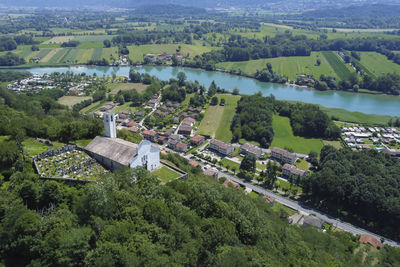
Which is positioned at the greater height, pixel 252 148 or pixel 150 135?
pixel 252 148

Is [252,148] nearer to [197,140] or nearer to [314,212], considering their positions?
[197,140]

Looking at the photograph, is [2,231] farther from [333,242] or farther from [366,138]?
[366,138]

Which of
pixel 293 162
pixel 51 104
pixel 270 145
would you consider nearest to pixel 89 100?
pixel 51 104

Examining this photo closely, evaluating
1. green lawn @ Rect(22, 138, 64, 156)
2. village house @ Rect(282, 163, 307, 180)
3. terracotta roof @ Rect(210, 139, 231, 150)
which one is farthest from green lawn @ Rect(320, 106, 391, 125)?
green lawn @ Rect(22, 138, 64, 156)

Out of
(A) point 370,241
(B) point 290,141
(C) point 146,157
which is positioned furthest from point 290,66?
(C) point 146,157

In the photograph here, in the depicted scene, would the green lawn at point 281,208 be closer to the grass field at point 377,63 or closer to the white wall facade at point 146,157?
the white wall facade at point 146,157

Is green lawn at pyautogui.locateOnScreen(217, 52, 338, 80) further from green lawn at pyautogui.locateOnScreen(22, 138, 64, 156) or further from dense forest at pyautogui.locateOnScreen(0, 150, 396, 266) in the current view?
green lawn at pyautogui.locateOnScreen(22, 138, 64, 156)
